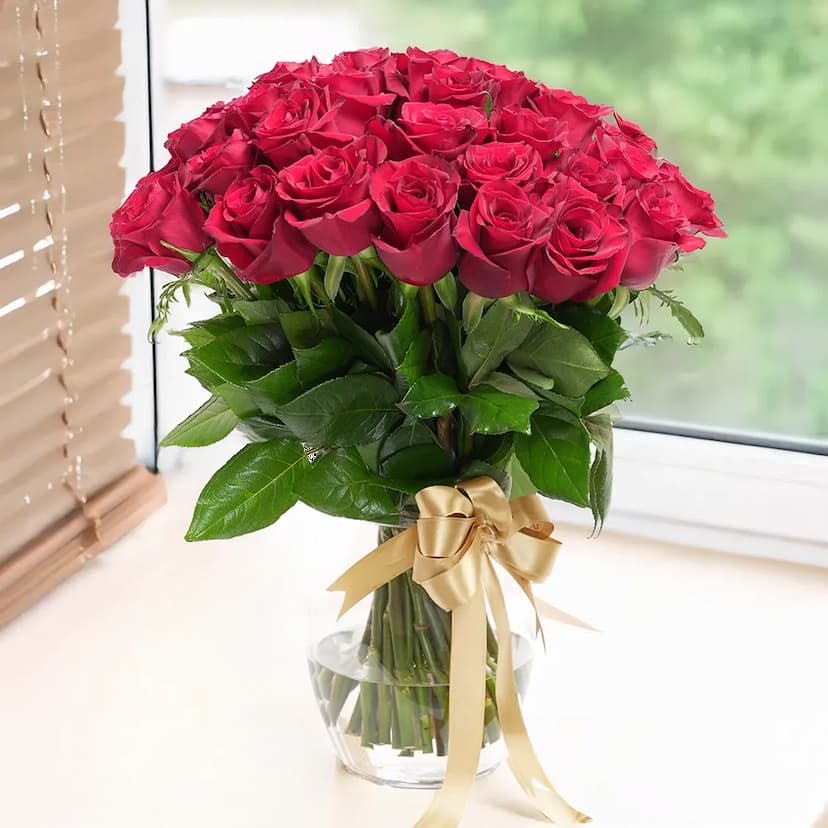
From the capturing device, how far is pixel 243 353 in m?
0.71

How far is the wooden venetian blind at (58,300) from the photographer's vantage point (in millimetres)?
1046

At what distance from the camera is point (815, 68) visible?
3.67ft

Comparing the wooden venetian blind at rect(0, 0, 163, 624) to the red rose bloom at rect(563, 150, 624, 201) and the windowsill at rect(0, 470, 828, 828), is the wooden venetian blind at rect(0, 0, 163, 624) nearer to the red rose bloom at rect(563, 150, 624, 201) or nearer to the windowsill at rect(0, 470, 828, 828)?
the windowsill at rect(0, 470, 828, 828)

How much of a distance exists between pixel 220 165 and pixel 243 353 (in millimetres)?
119

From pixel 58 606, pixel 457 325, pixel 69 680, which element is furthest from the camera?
pixel 58 606

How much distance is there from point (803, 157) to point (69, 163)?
722 mm

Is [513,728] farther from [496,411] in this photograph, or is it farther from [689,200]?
[689,200]

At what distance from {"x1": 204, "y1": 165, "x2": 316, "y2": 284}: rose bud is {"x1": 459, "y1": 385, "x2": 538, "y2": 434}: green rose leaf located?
4.9 inches

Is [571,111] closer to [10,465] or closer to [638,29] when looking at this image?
[638,29]

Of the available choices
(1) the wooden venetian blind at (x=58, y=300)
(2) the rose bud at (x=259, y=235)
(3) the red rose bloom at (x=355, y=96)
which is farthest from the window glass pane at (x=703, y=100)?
(2) the rose bud at (x=259, y=235)

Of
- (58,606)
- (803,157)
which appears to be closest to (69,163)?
(58,606)

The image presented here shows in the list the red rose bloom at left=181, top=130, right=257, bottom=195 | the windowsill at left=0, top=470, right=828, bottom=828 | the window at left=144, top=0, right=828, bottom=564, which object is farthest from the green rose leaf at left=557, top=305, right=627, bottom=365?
the window at left=144, top=0, right=828, bottom=564

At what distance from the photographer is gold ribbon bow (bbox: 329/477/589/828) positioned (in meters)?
0.71

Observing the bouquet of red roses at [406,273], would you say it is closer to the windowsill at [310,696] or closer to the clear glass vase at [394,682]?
the clear glass vase at [394,682]
